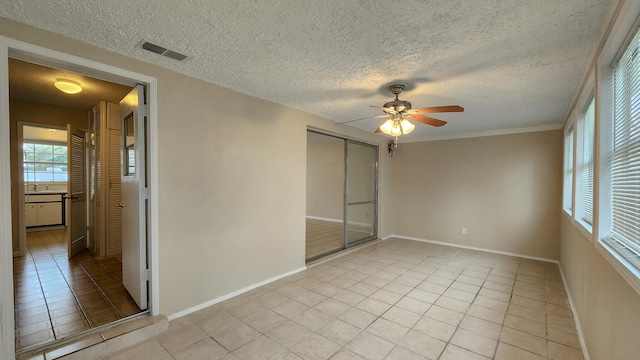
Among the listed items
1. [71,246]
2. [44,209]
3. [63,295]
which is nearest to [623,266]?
[63,295]

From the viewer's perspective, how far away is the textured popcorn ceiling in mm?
1505

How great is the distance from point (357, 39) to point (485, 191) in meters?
4.46

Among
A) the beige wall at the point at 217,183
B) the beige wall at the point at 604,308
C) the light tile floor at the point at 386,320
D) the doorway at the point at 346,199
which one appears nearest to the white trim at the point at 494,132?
the doorway at the point at 346,199

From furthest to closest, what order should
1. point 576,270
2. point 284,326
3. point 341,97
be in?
point 341,97 < point 576,270 < point 284,326

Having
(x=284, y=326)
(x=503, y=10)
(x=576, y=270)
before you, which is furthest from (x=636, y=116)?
(x=284, y=326)

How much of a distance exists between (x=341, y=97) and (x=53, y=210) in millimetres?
7377

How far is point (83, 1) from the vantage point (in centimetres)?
148

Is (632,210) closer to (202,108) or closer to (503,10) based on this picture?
(503,10)

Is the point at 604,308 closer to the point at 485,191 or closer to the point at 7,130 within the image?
the point at 485,191

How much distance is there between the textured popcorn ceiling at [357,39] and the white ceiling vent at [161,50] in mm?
68

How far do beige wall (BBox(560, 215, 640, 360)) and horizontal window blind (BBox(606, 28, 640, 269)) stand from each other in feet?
0.62

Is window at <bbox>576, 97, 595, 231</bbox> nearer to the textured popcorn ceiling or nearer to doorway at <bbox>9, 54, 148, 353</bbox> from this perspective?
the textured popcorn ceiling

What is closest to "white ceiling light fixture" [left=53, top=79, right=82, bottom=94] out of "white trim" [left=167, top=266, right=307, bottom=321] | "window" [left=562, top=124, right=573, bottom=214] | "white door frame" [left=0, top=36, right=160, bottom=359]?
"white door frame" [left=0, top=36, right=160, bottom=359]

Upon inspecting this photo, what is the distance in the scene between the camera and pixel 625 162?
1.41 meters
